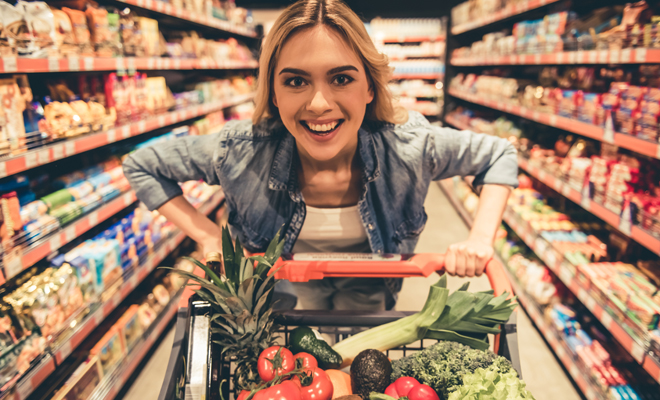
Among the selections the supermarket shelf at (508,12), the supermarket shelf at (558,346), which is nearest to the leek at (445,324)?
the supermarket shelf at (558,346)

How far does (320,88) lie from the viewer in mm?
1131

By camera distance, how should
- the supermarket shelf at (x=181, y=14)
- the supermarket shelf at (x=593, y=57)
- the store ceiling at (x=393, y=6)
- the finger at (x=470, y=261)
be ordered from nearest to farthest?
the finger at (x=470, y=261) → the supermarket shelf at (x=593, y=57) → the supermarket shelf at (x=181, y=14) → the store ceiling at (x=393, y=6)

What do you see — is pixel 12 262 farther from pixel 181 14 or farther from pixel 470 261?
pixel 181 14

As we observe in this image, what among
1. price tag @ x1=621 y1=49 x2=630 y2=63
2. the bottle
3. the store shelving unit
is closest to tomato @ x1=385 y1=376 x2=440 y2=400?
the bottle

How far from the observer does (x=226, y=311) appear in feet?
3.19

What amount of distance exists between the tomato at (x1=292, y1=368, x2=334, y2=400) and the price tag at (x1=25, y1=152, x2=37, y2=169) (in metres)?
1.38

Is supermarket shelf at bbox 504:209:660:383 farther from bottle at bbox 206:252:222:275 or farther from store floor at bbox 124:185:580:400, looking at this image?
bottle at bbox 206:252:222:275

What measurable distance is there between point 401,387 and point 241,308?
1.30ft

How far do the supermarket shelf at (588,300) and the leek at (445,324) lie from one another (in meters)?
1.05

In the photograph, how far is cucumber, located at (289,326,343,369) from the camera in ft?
3.26

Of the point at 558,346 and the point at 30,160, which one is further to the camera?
the point at 558,346

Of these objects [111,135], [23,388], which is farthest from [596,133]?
[23,388]

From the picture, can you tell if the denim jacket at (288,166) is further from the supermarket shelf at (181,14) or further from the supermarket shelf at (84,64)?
the supermarket shelf at (181,14)

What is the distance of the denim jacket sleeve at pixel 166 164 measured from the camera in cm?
139
